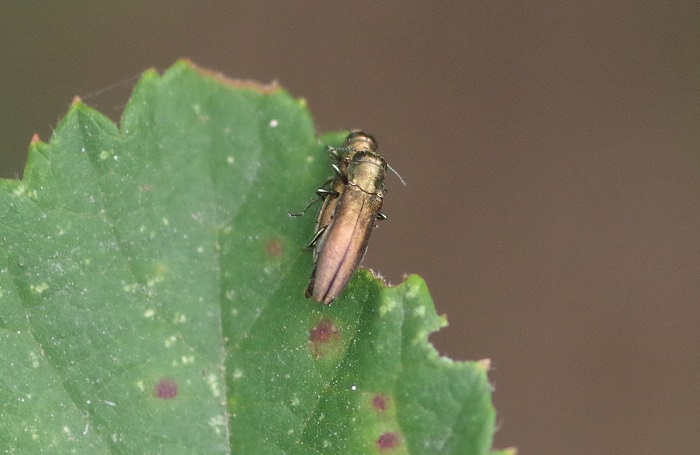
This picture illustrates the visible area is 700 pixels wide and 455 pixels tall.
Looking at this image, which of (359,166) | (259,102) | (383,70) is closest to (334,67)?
(383,70)

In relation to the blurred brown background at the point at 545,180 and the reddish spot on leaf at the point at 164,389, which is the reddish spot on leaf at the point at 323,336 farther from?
the blurred brown background at the point at 545,180

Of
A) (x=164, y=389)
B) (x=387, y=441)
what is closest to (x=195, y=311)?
(x=164, y=389)

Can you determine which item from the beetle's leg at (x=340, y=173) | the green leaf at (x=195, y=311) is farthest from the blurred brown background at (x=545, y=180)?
the green leaf at (x=195, y=311)

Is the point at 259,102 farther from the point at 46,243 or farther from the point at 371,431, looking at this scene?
the point at 371,431

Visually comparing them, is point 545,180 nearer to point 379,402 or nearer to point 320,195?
point 320,195

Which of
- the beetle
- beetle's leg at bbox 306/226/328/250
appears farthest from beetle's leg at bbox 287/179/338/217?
beetle's leg at bbox 306/226/328/250
